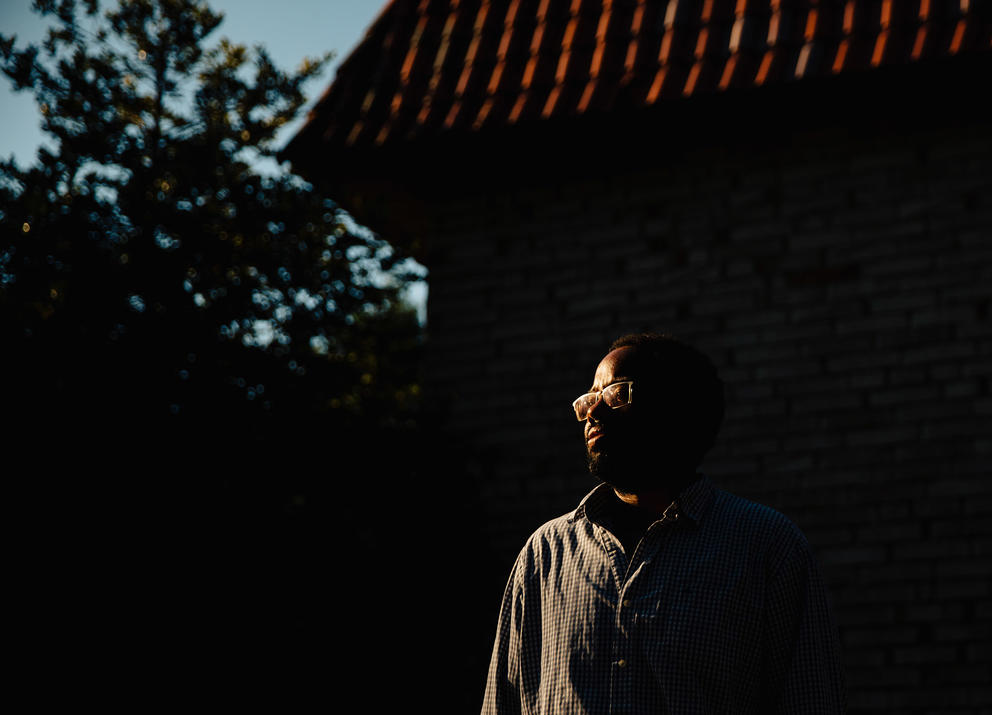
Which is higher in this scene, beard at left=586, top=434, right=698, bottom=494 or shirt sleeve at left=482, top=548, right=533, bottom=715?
beard at left=586, top=434, right=698, bottom=494

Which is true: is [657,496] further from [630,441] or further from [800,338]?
[800,338]

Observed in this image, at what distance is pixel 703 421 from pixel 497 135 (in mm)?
4816

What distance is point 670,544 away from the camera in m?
3.07

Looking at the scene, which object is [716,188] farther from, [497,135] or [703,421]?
[703,421]

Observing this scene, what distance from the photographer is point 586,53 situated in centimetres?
782

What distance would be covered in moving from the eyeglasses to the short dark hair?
0.32 ft

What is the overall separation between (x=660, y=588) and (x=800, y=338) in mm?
4424

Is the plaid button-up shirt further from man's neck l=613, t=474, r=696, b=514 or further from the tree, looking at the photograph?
the tree

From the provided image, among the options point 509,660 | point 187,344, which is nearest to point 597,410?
point 509,660

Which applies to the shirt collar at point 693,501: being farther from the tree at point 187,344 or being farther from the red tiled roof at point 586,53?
the red tiled roof at point 586,53

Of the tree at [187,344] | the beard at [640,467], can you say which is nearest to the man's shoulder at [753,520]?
the beard at [640,467]

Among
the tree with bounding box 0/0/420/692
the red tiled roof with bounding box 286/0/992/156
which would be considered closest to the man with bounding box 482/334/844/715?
the tree with bounding box 0/0/420/692

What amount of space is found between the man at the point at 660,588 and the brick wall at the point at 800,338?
151 inches

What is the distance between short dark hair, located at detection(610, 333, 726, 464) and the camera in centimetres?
320
